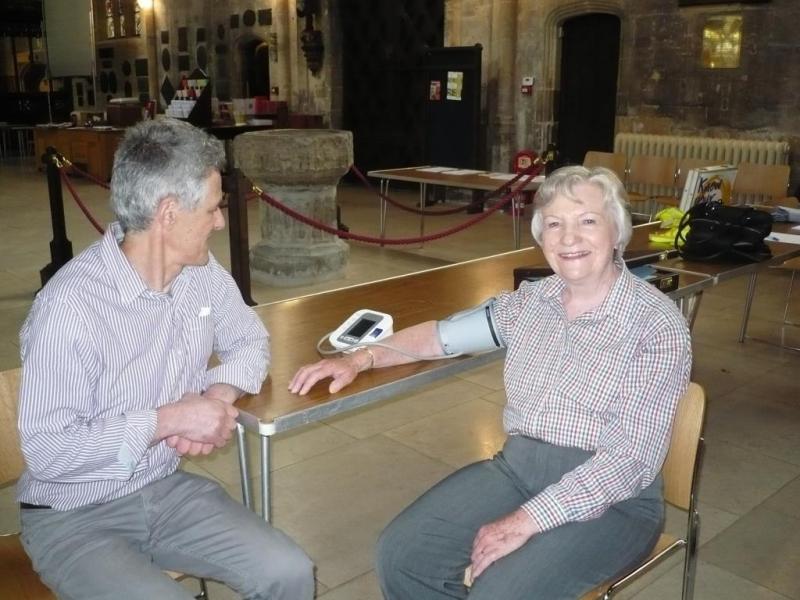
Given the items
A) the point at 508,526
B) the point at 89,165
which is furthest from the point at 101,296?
the point at 89,165

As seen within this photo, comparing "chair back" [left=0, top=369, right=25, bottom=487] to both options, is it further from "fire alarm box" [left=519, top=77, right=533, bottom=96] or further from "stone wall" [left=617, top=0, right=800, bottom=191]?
"fire alarm box" [left=519, top=77, right=533, bottom=96]

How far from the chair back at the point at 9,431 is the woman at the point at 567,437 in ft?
2.13

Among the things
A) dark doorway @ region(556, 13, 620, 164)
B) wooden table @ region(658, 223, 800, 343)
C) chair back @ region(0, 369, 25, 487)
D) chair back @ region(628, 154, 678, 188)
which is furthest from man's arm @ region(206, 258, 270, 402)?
dark doorway @ region(556, 13, 620, 164)

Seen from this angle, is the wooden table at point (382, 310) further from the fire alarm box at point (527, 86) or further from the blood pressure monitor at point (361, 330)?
the fire alarm box at point (527, 86)

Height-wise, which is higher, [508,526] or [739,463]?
[508,526]

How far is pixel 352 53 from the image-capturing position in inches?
488

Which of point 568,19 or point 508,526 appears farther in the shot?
point 568,19

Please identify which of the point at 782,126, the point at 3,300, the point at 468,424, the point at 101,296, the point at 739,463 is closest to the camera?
→ the point at 101,296

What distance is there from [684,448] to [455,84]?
8.73 metres

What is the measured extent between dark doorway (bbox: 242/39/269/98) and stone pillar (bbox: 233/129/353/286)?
876 cm

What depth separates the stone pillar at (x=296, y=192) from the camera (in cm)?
614

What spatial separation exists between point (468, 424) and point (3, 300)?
154 inches

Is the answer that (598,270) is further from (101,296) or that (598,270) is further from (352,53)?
(352,53)

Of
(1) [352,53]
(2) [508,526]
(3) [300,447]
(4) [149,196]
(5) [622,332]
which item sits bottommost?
(3) [300,447]
